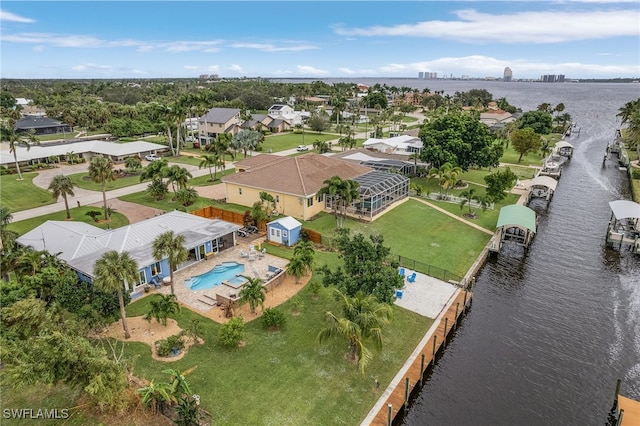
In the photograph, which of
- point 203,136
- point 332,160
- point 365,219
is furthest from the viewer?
point 203,136

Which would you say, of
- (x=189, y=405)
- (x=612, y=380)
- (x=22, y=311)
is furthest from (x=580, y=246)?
(x=22, y=311)

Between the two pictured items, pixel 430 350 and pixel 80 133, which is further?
pixel 80 133

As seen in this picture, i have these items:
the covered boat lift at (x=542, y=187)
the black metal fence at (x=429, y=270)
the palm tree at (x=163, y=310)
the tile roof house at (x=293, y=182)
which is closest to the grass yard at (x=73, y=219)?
the tile roof house at (x=293, y=182)

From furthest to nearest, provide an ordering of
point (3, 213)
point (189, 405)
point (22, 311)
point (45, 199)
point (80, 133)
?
point (80, 133), point (45, 199), point (3, 213), point (22, 311), point (189, 405)

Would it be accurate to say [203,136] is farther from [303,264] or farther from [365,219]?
[303,264]

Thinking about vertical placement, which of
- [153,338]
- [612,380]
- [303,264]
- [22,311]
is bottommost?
[612,380]

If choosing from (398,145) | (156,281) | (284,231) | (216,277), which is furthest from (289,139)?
(156,281)

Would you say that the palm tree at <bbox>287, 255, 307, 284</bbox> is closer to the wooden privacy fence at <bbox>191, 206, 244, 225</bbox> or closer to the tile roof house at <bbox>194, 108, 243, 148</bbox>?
the wooden privacy fence at <bbox>191, 206, 244, 225</bbox>

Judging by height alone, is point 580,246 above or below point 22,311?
below
